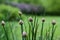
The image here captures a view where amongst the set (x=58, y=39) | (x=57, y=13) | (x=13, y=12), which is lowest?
(x=57, y=13)

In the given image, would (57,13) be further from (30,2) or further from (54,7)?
(30,2)

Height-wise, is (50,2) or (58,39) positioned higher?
(58,39)

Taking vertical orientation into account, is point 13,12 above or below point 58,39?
below

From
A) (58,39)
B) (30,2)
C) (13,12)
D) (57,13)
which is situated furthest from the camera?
(30,2)

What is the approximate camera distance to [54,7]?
10.1 meters

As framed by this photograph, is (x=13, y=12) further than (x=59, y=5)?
No

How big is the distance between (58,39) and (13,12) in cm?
434

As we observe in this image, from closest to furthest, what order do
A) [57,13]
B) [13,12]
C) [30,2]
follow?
[13,12], [57,13], [30,2]

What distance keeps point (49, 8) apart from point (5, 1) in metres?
2.01

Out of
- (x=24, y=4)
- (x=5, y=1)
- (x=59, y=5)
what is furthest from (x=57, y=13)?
(x=5, y=1)

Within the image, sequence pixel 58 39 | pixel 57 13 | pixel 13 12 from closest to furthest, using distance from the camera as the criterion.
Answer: pixel 58 39, pixel 13 12, pixel 57 13

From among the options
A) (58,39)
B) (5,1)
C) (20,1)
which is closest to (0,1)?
(5,1)

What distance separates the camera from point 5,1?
33.1ft

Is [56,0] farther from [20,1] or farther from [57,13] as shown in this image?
[20,1]
